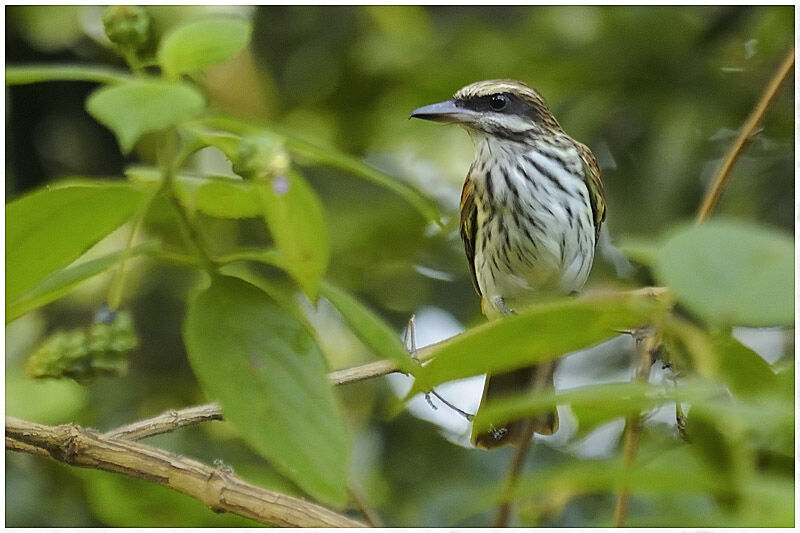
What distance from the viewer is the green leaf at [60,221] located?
837 millimetres

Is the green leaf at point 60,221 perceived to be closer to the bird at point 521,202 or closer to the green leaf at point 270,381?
the green leaf at point 270,381

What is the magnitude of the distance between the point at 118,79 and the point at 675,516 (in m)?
0.49

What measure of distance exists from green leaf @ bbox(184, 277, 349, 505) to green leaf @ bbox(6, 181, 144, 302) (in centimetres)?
10

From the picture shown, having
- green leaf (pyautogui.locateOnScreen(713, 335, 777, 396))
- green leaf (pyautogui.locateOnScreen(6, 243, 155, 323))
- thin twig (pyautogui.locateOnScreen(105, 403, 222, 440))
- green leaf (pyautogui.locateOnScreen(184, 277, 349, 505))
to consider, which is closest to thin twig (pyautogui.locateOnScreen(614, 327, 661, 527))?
green leaf (pyautogui.locateOnScreen(713, 335, 777, 396))

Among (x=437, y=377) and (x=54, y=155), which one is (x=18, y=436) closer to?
(x=437, y=377)

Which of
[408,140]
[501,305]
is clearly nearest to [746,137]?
[501,305]

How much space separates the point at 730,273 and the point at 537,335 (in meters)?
0.12

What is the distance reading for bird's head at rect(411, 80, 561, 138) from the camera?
2.44 meters

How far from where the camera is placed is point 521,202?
8.03ft

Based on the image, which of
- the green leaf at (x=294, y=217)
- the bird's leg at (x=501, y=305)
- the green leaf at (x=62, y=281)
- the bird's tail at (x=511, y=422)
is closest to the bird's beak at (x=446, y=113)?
the bird's leg at (x=501, y=305)

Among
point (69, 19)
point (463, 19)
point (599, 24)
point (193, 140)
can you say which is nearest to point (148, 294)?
point (69, 19)

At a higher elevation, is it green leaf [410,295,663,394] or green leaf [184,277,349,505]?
green leaf [184,277,349,505]

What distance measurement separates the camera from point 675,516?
0.71 meters

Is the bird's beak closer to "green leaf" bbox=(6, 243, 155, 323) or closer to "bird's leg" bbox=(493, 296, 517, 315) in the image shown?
"bird's leg" bbox=(493, 296, 517, 315)
